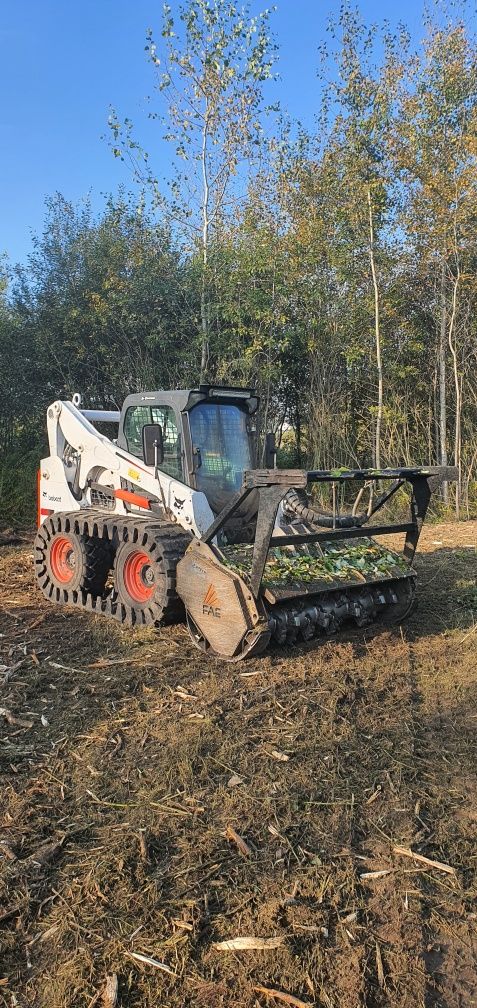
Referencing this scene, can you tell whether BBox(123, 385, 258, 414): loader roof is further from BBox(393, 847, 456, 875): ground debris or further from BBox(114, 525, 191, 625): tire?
BBox(393, 847, 456, 875): ground debris

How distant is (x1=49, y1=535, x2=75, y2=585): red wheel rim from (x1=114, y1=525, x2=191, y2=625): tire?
105cm

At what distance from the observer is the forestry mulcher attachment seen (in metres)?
5.39

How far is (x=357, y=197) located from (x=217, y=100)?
3.34m

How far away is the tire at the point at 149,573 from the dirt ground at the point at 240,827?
0.46 meters

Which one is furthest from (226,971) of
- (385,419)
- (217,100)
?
(217,100)

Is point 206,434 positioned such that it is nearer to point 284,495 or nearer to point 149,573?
point 149,573

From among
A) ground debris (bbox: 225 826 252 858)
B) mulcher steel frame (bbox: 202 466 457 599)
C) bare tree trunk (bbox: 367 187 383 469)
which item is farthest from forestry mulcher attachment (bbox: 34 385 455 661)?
bare tree trunk (bbox: 367 187 383 469)

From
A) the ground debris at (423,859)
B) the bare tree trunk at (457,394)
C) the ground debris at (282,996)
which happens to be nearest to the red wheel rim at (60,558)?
the ground debris at (423,859)

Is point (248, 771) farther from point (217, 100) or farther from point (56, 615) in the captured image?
point (217, 100)

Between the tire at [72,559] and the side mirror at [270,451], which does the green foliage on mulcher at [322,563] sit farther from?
the tire at [72,559]

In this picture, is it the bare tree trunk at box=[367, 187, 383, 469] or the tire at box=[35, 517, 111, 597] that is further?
the bare tree trunk at box=[367, 187, 383, 469]

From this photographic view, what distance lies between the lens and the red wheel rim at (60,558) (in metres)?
7.77

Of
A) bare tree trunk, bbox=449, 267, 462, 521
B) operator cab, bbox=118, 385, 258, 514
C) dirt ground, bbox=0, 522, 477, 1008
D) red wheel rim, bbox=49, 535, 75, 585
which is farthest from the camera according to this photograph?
bare tree trunk, bbox=449, 267, 462, 521

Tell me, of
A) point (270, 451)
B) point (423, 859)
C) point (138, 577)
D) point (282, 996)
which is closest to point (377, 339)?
point (270, 451)
